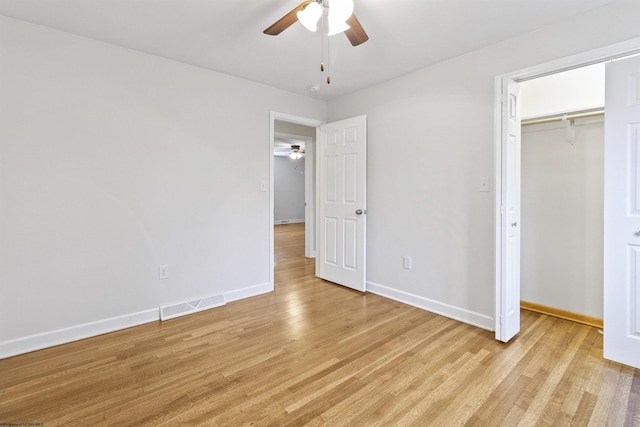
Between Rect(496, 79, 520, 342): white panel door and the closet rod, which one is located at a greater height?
the closet rod

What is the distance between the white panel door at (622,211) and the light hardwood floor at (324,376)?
216 mm

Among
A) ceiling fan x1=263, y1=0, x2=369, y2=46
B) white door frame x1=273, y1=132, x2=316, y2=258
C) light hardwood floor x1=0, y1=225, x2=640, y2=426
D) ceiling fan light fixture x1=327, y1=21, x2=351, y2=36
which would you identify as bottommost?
light hardwood floor x1=0, y1=225, x2=640, y2=426

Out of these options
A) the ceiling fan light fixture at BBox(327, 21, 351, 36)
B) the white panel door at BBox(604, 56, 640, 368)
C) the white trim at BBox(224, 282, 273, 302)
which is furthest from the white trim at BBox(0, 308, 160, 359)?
Answer: the white panel door at BBox(604, 56, 640, 368)

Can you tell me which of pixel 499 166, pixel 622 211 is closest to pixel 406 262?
pixel 499 166

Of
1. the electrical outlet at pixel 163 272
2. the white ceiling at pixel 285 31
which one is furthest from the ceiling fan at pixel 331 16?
the electrical outlet at pixel 163 272

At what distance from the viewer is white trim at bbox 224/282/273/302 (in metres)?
3.25

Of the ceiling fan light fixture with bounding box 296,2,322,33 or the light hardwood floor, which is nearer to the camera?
the light hardwood floor

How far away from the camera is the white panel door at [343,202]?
3.51 meters

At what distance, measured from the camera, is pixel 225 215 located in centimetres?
322

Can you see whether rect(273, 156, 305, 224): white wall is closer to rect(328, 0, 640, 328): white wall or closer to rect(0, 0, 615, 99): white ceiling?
rect(328, 0, 640, 328): white wall

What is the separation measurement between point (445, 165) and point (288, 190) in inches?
331

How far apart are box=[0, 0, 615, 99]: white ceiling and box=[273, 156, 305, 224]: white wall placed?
7631 mm

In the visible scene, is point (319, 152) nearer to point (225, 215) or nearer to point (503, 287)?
point (225, 215)

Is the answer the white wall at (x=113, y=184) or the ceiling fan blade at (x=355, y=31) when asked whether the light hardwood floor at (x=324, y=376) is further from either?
the ceiling fan blade at (x=355, y=31)
